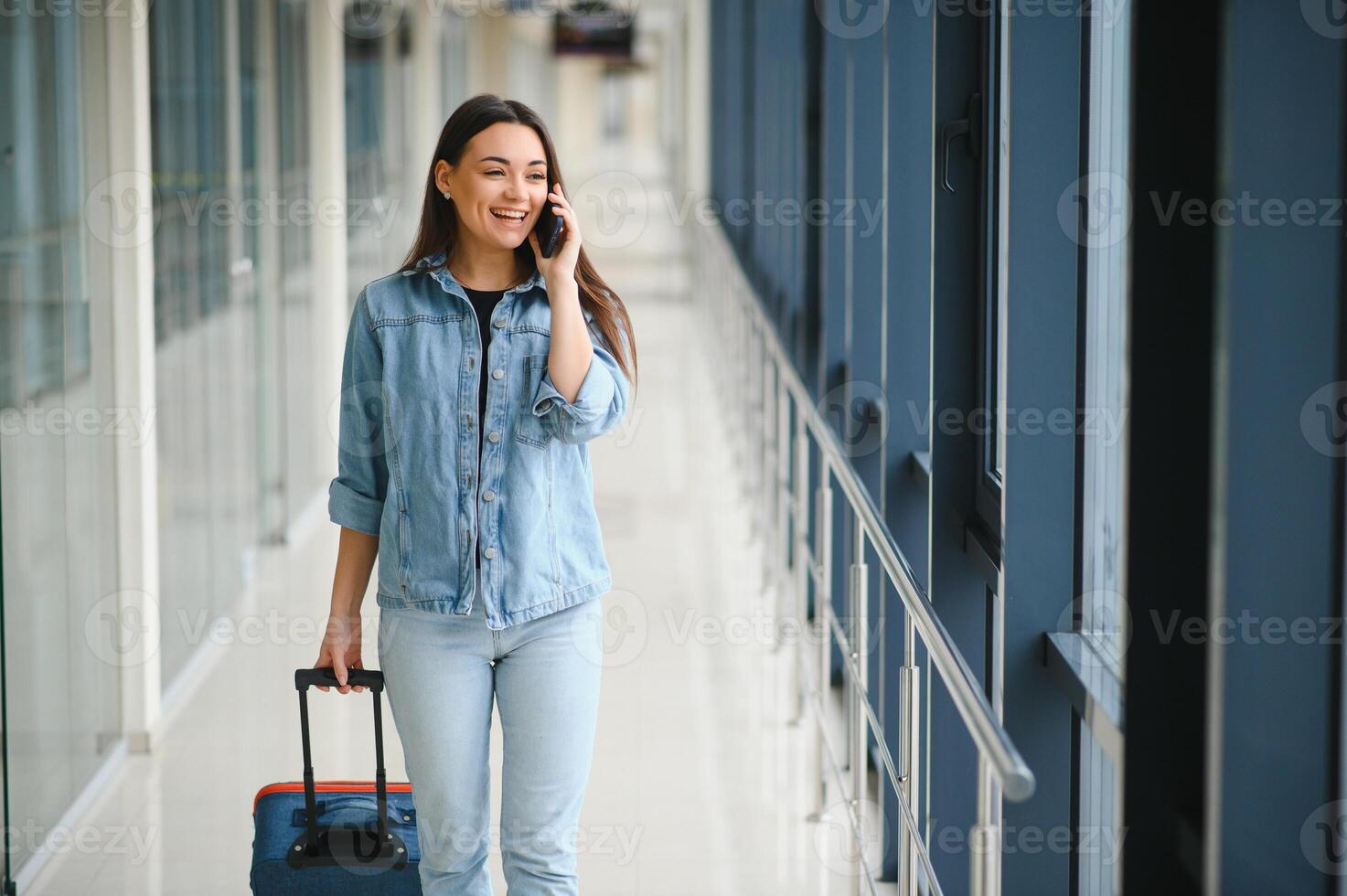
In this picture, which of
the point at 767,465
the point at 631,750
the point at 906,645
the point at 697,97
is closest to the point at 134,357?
the point at 631,750

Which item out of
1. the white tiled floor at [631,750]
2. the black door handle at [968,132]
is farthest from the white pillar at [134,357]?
the black door handle at [968,132]

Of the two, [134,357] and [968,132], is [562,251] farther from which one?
[134,357]

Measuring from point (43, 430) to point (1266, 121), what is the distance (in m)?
2.22

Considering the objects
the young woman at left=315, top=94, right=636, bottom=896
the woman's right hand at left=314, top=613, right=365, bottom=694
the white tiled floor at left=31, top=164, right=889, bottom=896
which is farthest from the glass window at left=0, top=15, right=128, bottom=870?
the young woman at left=315, top=94, right=636, bottom=896

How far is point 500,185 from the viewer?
1770 mm

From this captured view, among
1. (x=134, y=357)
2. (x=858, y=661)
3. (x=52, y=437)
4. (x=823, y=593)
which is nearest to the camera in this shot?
(x=858, y=661)

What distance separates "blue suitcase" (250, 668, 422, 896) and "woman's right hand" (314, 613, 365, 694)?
1.6 inches

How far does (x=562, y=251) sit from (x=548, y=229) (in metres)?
0.03

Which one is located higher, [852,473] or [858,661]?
[852,473]

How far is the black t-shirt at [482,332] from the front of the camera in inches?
69.6

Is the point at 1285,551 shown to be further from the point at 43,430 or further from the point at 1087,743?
the point at 43,430

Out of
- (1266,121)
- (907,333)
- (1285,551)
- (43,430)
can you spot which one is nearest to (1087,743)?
(1285,551)

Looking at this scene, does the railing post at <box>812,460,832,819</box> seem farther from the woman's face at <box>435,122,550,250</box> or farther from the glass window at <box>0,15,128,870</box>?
the glass window at <box>0,15,128,870</box>

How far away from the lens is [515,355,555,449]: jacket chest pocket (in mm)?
1771
